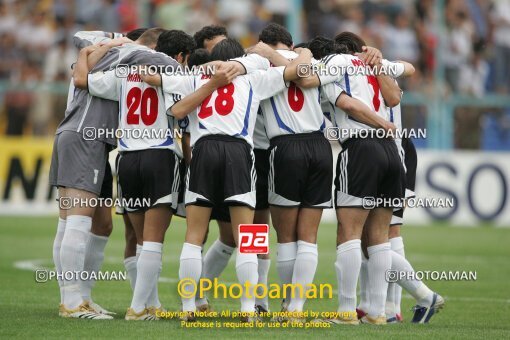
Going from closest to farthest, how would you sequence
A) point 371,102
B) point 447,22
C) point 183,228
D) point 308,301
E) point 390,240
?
point 371,102 → point 390,240 → point 308,301 → point 183,228 → point 447,22

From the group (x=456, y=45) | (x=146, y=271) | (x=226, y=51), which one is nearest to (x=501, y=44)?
(x=456, y=45)

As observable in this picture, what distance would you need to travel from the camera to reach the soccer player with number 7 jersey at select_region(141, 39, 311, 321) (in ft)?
25.9

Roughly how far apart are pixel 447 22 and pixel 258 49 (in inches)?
556

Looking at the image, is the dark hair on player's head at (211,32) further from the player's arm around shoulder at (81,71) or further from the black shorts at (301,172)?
the black shorts at (301,172)

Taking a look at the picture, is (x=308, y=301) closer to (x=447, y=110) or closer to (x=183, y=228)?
(x=183, y=228)

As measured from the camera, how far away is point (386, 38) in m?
21.8

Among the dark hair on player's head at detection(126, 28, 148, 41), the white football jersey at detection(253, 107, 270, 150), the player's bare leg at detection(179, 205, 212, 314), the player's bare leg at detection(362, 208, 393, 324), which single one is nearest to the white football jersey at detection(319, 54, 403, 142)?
the white football jersey at detection(253, 107, 270, 150)

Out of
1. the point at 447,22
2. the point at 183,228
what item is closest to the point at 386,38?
the point at 447,22

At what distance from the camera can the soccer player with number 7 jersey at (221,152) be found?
788 cm

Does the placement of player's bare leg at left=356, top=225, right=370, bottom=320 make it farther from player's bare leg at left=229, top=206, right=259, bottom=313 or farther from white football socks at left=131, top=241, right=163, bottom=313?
white football socks at left=131, top=241, right=163, bottom=313

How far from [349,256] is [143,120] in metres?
2.13

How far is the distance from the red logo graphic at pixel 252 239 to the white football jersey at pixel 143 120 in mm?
1004

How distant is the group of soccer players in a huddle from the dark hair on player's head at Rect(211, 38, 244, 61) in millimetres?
12

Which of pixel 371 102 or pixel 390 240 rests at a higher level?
pixel 371 102
